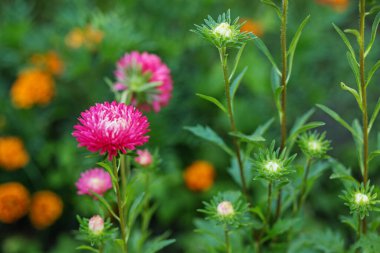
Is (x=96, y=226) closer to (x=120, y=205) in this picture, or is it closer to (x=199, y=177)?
(x=120, y=205)

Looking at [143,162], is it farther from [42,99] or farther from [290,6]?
[290,6]

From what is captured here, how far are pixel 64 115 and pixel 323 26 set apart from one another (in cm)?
124

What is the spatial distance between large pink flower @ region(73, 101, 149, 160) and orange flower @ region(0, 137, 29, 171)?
1359 millimetres

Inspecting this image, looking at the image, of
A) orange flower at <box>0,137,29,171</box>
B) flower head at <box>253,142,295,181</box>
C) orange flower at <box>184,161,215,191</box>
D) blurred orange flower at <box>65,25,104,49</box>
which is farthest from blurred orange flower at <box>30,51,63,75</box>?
flower head at <box>253,142,295,181</box>

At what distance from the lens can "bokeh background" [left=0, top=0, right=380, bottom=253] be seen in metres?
2.21

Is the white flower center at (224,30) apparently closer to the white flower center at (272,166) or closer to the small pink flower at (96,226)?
the white flower center at (272,166)

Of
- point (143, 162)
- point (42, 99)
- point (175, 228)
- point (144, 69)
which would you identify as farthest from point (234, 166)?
point (42, 99)

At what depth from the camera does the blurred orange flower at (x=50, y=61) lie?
2.43 metres

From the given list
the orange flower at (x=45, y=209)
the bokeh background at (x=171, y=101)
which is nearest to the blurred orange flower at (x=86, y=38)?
the bokeh background at (x=171, y=101)

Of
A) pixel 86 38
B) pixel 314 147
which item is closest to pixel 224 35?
pixel 314 147

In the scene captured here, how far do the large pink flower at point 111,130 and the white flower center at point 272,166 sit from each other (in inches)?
9.6

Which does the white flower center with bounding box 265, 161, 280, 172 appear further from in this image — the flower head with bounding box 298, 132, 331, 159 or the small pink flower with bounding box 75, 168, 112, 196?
the small pink flower with bounding box 75, 168, 112, 196

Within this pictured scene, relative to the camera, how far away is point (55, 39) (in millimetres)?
2398

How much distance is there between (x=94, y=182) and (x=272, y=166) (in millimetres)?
438
